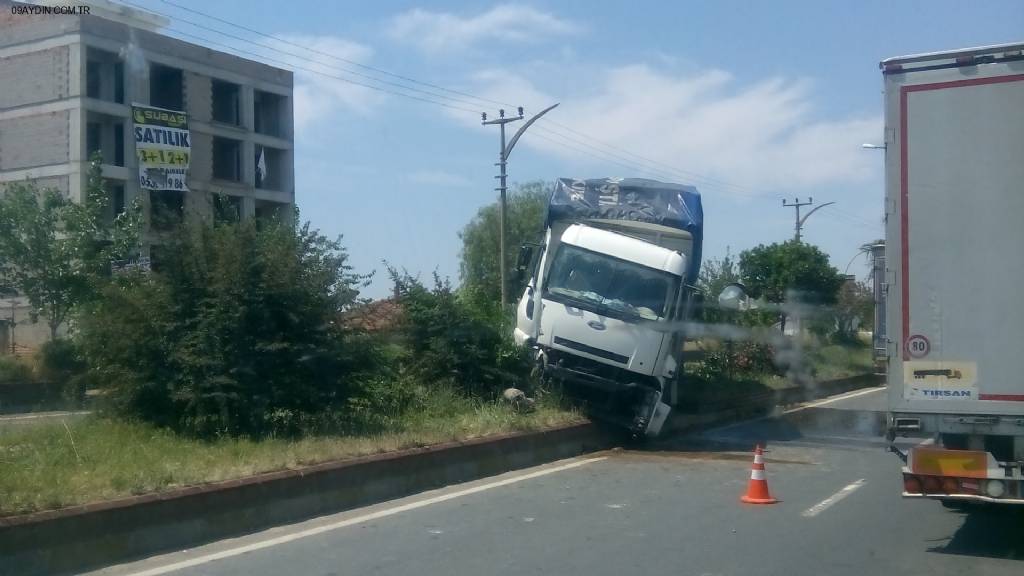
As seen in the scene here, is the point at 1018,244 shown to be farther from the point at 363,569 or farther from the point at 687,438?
the point at 687,438

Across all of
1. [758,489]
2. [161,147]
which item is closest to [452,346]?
[758,489]

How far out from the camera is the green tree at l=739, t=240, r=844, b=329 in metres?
32.7

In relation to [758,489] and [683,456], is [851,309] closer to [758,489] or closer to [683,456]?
[683,456]

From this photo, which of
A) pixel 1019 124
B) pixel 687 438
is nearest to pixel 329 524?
pixel 1019 124

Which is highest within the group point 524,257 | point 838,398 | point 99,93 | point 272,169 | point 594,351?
point 99,93

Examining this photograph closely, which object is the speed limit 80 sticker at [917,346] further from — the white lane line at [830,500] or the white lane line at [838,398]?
the white lane line at [838,398]

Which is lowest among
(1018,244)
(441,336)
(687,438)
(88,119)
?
(687,438)

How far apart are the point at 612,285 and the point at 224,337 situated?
5.99 metres

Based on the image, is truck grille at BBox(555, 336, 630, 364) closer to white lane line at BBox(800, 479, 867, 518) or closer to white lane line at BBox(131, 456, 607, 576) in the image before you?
white lane line at BBox(131, 456, 607, 576)

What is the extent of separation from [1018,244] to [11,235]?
101ft

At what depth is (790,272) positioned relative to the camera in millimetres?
33469

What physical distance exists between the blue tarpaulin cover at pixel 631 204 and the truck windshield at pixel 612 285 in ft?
4.13

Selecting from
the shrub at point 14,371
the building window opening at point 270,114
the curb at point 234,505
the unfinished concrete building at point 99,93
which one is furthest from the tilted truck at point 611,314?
the building window opening at point 270,114

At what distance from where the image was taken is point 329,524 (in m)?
9.52
